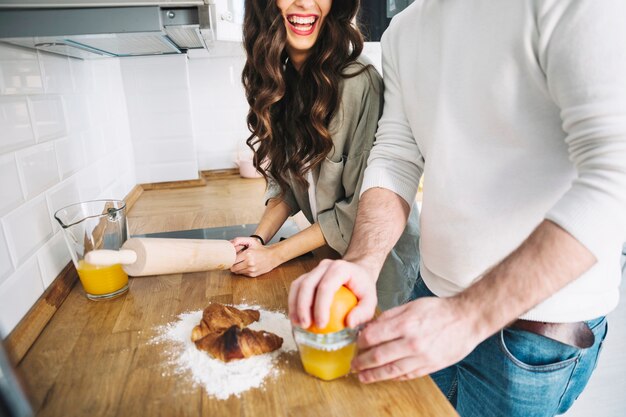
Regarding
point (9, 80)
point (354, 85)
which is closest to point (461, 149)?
point (354, 85)

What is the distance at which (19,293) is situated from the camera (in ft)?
2.45

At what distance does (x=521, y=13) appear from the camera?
55 centimetres

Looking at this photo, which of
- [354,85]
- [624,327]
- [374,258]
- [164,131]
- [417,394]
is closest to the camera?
[417,394]

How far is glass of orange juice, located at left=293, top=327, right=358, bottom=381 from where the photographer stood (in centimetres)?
54

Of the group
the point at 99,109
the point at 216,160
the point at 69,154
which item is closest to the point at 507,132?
the point at 69,154

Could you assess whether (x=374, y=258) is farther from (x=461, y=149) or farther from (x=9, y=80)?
(x=9, y=80)

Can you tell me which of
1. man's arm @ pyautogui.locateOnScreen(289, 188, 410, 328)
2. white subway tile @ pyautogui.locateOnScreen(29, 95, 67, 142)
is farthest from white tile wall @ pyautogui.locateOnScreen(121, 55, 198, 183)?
man's arm @ pyautogui.locateOnScreen(289, 188, 410, 328)

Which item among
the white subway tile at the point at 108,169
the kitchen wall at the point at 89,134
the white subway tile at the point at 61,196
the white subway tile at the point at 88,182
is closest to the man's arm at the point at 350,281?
the kitchen wall at the point at 89,134

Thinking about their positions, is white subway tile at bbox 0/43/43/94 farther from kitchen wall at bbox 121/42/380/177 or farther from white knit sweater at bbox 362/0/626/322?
kitchen wall at bbox 121/42/380/177

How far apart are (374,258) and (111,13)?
60cm

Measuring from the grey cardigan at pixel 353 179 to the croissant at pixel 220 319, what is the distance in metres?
0.29

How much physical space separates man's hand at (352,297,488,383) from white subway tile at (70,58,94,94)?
44.0 inches

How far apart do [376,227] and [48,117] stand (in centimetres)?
79

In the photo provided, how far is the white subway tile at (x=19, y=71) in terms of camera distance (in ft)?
2.54
